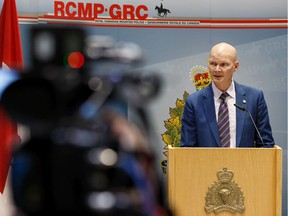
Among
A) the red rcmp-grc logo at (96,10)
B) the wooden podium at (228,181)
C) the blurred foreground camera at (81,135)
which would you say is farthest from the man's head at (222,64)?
the blurred foreground camera at (81,135)

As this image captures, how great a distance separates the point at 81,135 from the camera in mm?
524

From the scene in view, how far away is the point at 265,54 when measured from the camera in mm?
4805

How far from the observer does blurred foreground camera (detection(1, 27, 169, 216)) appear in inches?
20.3

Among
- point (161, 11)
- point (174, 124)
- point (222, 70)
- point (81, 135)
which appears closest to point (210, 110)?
point (222, 70)

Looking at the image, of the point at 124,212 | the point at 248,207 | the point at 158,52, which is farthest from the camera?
the point at 158,52

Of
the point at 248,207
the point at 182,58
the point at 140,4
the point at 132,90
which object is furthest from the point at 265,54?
the point at 132,90

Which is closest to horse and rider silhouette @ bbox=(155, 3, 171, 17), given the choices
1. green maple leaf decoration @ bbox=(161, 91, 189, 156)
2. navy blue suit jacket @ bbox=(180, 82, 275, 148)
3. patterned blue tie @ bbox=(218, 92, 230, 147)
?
green maple leaf decoration @ bbox=(161, 91, 189, 156)

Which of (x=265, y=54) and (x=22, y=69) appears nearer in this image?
(x=22, y=69)

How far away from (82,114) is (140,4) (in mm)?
4317

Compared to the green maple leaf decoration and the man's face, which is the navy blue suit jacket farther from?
the green maple leaf decoration

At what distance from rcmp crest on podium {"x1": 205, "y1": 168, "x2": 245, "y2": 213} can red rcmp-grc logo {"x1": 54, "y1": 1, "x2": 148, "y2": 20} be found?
2339mm

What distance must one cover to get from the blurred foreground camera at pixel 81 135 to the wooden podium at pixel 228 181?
2.14 meters

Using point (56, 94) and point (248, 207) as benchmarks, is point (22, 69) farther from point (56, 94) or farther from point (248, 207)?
point (248, 207)

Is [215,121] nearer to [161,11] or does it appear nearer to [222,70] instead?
[222,70]
